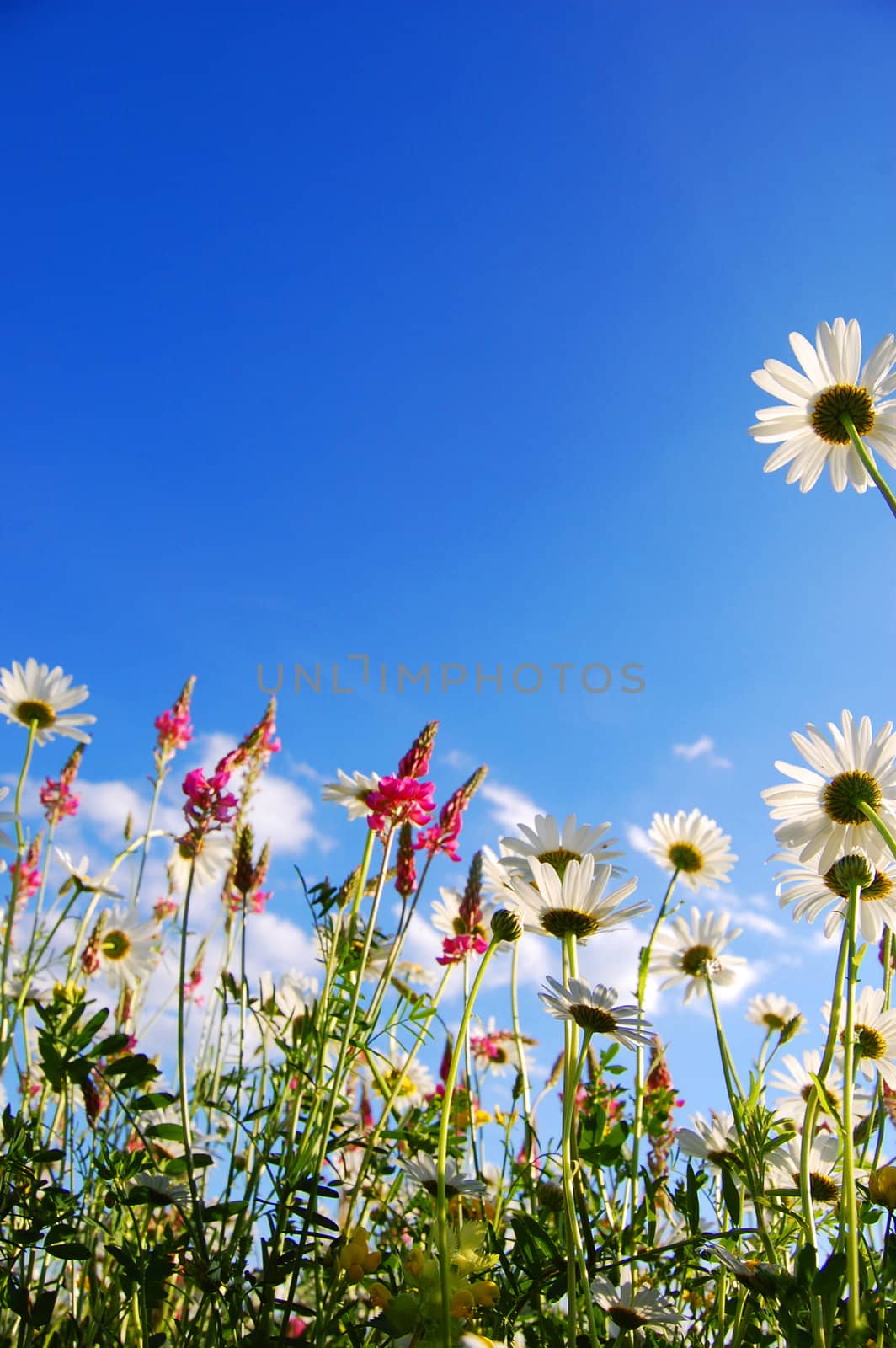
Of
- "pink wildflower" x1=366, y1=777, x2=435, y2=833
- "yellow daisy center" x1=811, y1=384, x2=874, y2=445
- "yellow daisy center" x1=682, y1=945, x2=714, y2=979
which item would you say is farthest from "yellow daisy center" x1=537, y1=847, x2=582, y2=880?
"yellow daisy center" x1=811, y1=384, x2=874, y2=445

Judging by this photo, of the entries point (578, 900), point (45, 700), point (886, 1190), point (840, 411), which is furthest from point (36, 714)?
point (886, 1190)

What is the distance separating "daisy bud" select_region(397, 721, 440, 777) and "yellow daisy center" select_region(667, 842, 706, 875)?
108cm

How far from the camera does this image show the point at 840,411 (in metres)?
1.64

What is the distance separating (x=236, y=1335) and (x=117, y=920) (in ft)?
5.71

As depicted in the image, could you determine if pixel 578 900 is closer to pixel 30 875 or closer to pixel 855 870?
pixel 855 870

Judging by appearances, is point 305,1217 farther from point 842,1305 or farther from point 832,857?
point 832,857

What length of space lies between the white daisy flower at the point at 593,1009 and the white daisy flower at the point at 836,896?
41 cm

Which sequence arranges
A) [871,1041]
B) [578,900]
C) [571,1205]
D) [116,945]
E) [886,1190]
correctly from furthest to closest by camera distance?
[116,945], [871,1041], [578,900], [886,1190], [571,1205]

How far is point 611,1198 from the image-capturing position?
1794 millimetres

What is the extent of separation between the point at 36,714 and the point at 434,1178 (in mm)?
1696

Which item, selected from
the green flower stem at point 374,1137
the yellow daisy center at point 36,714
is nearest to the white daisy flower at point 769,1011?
the green flower stem at point 374,1137

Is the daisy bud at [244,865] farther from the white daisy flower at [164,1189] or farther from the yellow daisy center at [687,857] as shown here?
the yellow daisy center at [687,857]

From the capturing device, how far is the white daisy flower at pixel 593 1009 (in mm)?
1186

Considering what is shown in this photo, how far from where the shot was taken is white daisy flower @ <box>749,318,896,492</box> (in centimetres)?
159
